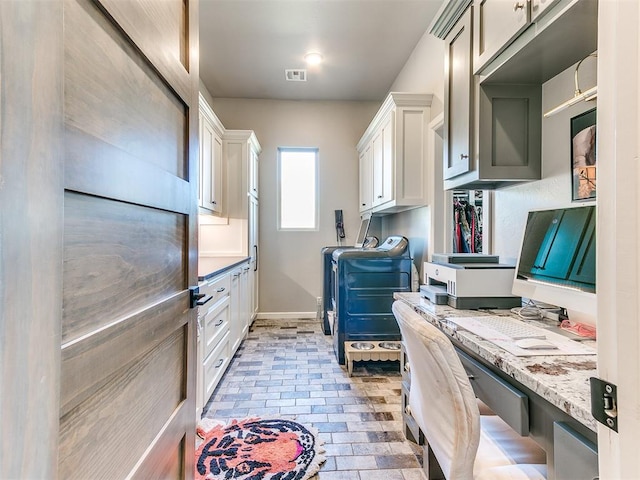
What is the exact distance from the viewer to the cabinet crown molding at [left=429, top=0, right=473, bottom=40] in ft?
5.47

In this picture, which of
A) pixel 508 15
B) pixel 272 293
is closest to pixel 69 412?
pixel 508 15

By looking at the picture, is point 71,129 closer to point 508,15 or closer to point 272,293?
point 508,15

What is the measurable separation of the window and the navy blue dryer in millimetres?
1786

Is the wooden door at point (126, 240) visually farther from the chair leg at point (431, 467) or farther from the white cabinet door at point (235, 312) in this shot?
the white cabinet door at point (235, 312)

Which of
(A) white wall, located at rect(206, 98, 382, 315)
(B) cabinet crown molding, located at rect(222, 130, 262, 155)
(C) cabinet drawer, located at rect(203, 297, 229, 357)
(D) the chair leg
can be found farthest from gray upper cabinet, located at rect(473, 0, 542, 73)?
(A) white wall, located at rect(206, 98, 382, 315)

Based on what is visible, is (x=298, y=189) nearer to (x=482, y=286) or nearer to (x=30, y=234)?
(x=482, y=286)

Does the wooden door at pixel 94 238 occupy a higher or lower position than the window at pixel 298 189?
lower

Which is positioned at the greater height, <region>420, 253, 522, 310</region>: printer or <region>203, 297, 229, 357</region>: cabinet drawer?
<region>420, 253, 522, 310</region>: printer

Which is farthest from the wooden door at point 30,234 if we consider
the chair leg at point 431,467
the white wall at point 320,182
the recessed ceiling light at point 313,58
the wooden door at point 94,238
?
the white wall at point 320,182

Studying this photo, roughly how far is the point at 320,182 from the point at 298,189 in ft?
1.08

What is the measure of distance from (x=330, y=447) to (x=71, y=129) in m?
1.92

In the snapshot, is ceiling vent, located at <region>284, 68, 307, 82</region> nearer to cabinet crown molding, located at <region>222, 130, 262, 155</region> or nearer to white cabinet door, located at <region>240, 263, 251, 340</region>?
cabinet crown molding, located at <region>222, 130, 262, 155</region>

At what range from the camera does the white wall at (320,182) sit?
4.53m

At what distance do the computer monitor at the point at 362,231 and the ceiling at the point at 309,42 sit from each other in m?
1.67
